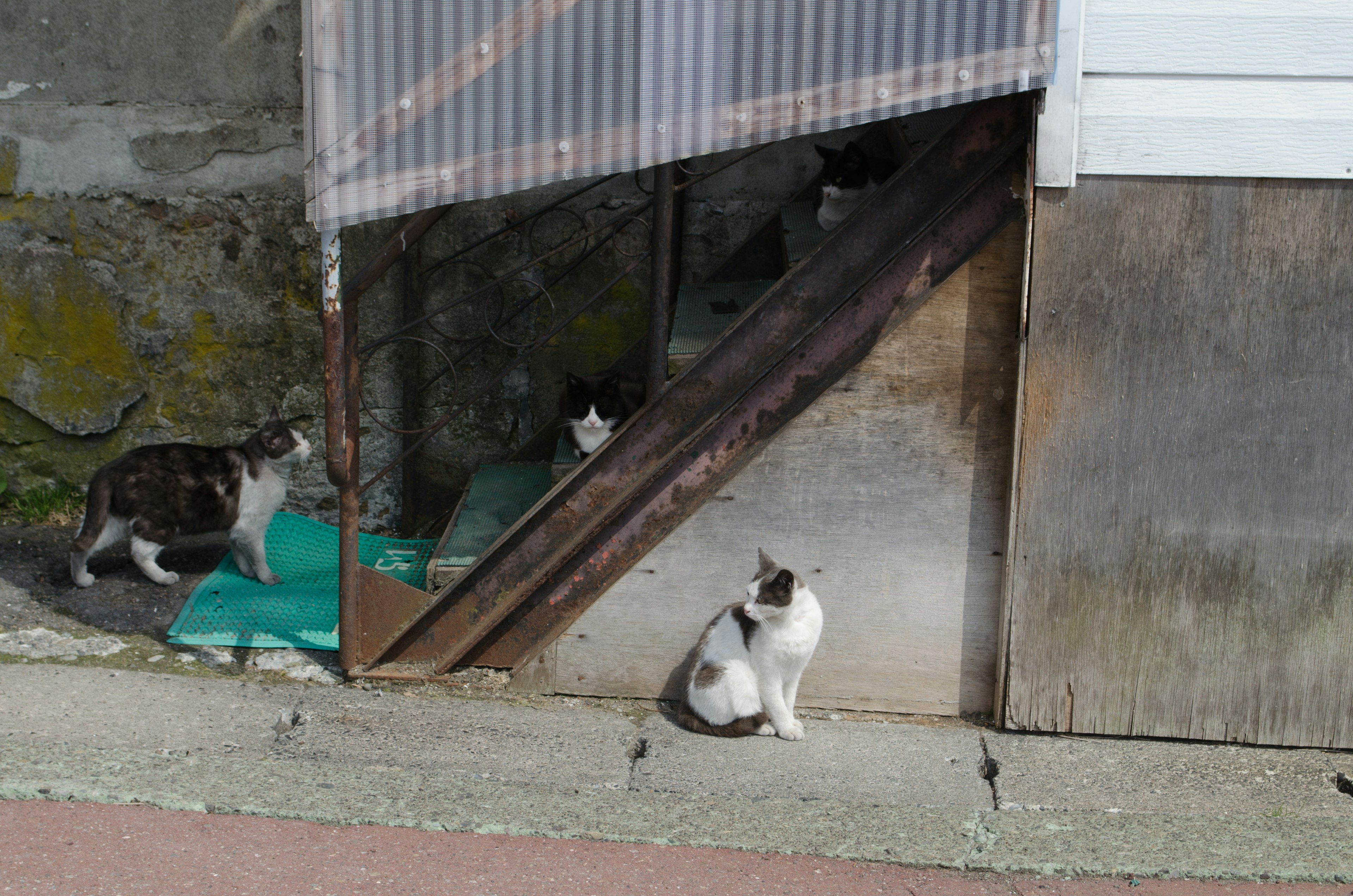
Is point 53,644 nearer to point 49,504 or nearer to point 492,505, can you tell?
point 49,504

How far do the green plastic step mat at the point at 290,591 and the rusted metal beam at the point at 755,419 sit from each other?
0.64 meters

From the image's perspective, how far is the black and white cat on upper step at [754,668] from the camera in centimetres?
365

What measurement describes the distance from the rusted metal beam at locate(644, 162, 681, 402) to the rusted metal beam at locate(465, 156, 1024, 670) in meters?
0.27

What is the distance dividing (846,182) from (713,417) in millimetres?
1207

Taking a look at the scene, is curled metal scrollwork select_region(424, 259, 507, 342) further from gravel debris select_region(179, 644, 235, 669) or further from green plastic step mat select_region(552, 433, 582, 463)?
gravel debris select_region(179, 644, 235, 669)

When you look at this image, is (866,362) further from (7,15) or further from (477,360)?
(7,15)

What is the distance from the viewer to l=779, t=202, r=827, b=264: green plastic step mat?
409 cm

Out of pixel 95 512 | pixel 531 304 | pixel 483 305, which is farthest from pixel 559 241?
pixel 95 512

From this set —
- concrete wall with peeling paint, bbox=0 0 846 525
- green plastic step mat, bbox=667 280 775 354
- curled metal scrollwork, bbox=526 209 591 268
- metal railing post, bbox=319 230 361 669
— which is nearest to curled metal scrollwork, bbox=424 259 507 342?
concrete wall with peeling paint, bbox=0 0 846 525

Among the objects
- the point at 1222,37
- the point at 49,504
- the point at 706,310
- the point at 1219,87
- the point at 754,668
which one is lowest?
the point at 754,668

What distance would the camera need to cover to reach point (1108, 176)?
3.49 metres

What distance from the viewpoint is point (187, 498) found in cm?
450

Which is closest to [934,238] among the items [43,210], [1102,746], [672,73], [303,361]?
[672,73]

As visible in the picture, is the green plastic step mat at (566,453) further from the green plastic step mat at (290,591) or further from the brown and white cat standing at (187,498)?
the brown and white cat standing at (187,498)
